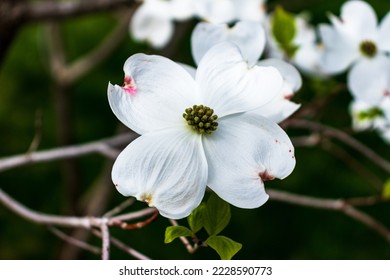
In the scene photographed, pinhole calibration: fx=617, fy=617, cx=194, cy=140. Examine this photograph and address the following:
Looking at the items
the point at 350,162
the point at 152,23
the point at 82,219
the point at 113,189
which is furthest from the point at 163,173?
the point at 113,189

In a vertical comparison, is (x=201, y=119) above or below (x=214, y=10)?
below

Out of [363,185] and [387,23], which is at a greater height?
[363,185]

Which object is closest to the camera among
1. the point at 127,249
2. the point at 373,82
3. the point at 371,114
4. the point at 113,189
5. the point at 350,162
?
the point at 127,249

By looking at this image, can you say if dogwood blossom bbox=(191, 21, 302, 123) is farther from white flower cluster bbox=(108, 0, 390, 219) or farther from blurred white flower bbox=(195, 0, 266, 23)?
blurred white flower bbox=(195, 0, 266, 23)

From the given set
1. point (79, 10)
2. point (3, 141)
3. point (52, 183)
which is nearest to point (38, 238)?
point (52, 183)

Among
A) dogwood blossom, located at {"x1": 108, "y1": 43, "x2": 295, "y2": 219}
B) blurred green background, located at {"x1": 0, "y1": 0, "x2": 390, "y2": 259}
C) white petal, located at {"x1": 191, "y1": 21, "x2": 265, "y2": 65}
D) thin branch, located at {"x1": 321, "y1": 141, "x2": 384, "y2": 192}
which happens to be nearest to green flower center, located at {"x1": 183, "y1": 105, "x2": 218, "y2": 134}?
dogwood blossom, located at {"x1": 108, "y1": 43, "x2": 295, "y2": 219}

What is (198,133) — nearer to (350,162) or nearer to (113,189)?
(350,162)
